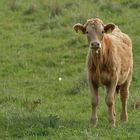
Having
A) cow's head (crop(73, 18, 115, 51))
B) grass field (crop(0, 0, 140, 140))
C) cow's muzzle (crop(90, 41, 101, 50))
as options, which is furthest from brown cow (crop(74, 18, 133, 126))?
grass field (crop(0, 0, 140, 140))

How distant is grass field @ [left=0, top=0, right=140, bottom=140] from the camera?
882cm

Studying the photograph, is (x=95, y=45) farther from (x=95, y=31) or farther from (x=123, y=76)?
(x=123, y=76)

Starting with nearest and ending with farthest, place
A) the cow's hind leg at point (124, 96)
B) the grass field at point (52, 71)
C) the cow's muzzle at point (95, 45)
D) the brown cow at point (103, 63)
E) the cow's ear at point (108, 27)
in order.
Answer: the cow's muzzle at point (95, 45), the grass field at point (52, 71), the brown cow at point (103, 63), the cow's ear at point (108, 27), the cow's hind leg at point (124, 96)

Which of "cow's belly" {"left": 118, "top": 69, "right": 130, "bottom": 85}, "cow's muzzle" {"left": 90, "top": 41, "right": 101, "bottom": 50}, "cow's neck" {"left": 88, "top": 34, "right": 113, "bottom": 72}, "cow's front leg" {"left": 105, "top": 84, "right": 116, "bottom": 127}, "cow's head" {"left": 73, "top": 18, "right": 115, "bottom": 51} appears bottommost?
"cow's front leg" {"left": 105, "top": 84, "right": 116, "bottom": 127}

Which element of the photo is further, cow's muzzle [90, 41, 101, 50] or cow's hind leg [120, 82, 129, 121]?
cow's hind leg [120, 82, 129, 121]

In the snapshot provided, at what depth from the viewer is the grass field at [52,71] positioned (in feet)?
28.9

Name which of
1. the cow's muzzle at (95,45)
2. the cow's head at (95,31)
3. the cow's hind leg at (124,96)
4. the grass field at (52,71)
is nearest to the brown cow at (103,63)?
the cow's head at (95,31)

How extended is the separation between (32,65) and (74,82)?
6.98ft

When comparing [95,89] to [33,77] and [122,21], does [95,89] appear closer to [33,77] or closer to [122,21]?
[33,77]

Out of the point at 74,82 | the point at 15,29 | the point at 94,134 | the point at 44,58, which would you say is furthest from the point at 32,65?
the point at 94,134

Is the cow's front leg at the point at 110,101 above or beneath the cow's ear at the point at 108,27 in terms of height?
beneath

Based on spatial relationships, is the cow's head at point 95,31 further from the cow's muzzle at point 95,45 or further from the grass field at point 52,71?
the grass field at point 52,71

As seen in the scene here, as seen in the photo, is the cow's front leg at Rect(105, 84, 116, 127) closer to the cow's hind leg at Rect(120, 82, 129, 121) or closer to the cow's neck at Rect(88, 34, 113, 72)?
the cow's neck at Rect(88, 34, 113, 72)

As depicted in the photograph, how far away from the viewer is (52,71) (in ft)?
46.3
